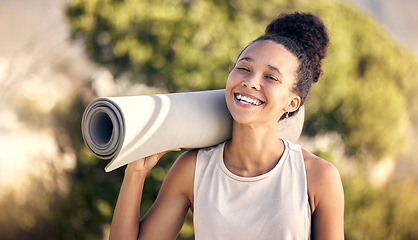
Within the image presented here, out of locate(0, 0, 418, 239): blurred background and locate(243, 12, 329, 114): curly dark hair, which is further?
locate(0, 0, 418, 239): blurred background

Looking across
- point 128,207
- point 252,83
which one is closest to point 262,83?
point 252,83

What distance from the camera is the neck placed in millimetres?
1568

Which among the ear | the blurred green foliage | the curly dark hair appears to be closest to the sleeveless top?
the ear

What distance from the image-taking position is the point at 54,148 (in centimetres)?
529

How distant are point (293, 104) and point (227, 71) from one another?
10.7 feet

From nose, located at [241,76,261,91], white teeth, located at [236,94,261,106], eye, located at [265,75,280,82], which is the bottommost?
white teeth, located at [236,94,261,106]

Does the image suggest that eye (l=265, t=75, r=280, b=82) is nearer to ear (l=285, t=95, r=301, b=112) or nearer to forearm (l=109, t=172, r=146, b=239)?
ear (l=285, t=95, r=301, b=112)

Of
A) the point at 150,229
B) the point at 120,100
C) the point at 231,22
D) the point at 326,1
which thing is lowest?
the point at 150,229

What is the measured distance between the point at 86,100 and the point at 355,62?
9.52 ft

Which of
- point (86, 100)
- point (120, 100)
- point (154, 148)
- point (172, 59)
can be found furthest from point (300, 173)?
point (86, 100)

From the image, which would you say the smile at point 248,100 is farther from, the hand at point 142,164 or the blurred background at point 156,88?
the blurred background at point 156,88

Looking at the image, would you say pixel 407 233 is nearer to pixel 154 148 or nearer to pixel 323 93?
pixel 323 93

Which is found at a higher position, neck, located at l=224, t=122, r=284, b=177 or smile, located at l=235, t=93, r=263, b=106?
smile, located at l=235, t=93, r=263, b=106

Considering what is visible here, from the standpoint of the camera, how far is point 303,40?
5.28ft
